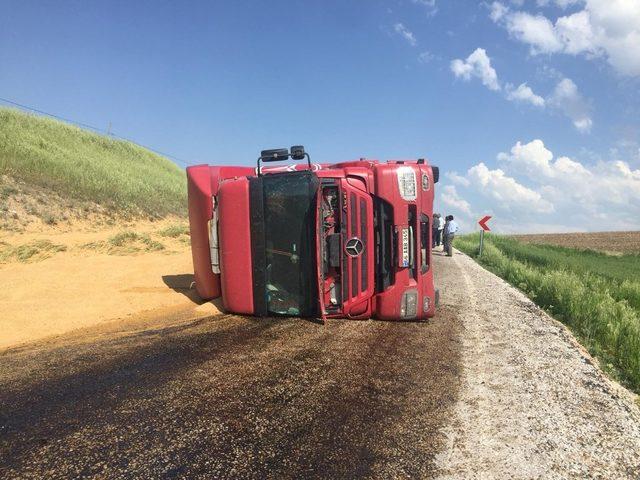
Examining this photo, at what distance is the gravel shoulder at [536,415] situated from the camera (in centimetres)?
266

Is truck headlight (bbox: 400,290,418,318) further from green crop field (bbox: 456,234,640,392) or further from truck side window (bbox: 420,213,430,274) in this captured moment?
green crop field (bbox: 456,234,640,392)

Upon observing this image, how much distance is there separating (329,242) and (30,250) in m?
9.27

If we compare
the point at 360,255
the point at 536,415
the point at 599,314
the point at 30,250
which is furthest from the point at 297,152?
the point at 30,250

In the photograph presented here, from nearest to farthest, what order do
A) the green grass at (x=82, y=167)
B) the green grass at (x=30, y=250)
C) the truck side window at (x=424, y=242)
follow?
the truck side window at (x=424, y=242)
the green grass at (x=30, y=250)
the green grass at (x=82, y=167)

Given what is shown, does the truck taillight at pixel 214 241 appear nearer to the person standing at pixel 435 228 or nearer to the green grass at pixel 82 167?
the person standing at pixel 435 228

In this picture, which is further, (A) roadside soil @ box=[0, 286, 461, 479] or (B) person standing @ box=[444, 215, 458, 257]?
(B) person standing @ box=[444, 215, 458, 257]

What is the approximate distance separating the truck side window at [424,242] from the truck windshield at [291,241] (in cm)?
150

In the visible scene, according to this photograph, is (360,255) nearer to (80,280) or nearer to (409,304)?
(409,304)

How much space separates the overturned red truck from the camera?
5.32 metres

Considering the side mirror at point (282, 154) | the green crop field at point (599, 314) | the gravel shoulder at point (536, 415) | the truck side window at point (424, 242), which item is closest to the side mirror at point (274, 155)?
the side mirror at point (282, 154)

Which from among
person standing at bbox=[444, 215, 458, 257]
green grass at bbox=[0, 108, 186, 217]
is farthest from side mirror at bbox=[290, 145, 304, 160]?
green grass at bbox=[0, 108, 186, 217]

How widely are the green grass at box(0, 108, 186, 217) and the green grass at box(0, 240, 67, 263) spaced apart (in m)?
4.90

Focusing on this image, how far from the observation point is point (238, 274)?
5.61 meters

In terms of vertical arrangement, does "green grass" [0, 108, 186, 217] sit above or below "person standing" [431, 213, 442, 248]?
above
